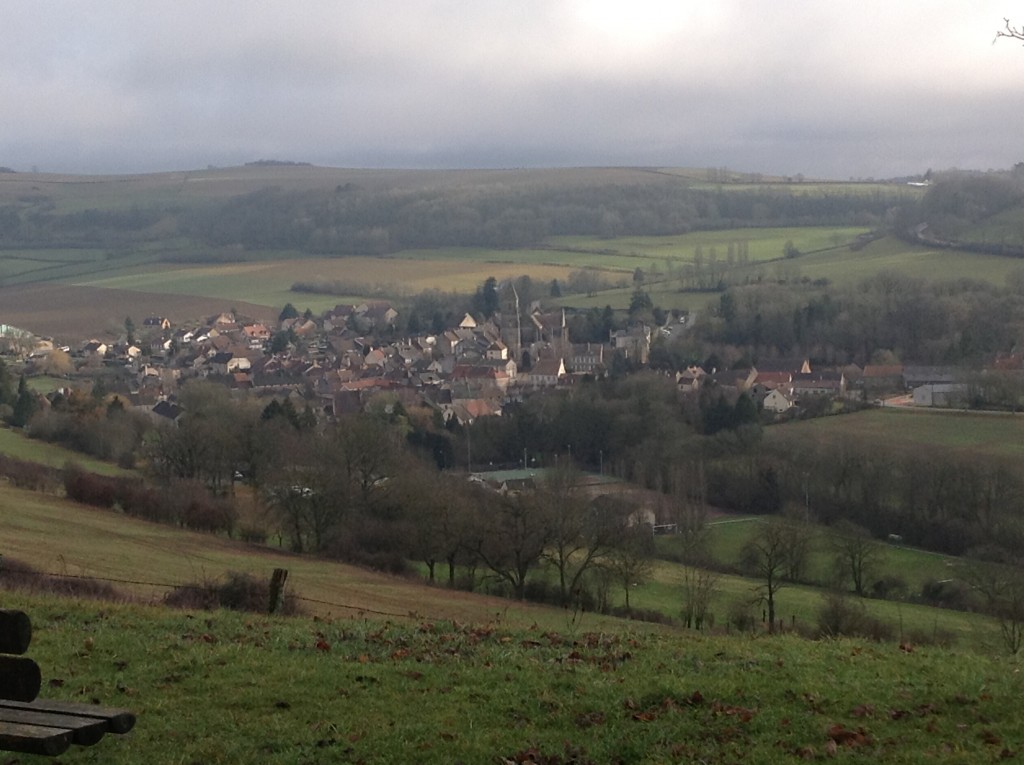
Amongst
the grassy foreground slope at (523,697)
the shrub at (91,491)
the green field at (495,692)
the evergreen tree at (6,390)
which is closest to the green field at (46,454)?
the shrub at (91,491)

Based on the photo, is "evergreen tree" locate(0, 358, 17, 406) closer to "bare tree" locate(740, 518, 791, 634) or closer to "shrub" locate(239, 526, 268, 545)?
"shrub" locate(239, 526, 268, 545)

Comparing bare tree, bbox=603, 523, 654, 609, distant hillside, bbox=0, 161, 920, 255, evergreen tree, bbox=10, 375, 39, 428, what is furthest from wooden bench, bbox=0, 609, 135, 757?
distant hillside, bbox=0, 161, 920, 255

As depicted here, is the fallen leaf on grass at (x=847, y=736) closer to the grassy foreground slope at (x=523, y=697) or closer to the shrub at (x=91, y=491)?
the grassy foreground slope at (x=523, y=697)

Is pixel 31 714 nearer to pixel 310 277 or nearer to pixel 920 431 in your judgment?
pixel 920 431

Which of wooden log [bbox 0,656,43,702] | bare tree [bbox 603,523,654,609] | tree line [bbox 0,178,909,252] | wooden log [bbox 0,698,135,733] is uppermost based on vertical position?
tree line [bbox 0,178,909,252]

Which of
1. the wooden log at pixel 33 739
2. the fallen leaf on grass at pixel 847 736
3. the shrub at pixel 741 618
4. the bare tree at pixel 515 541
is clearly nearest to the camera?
the wooden log at pixel 33 739

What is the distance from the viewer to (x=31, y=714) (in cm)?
573

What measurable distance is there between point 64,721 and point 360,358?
8126 cm

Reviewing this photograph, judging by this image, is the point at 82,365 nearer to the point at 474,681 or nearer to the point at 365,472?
the point at 365,472

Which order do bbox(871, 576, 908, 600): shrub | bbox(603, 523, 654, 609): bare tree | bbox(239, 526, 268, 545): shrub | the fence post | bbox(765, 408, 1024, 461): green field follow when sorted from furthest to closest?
bbox(765, 408, 1024, 461): green field, bbox(871, 576, 908, 600): shrub, bbox(239, 526, 268, 545): shrub, bbox(603, 523, 654, 609): bare tree, the fence post

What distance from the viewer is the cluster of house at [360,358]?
7269 cm

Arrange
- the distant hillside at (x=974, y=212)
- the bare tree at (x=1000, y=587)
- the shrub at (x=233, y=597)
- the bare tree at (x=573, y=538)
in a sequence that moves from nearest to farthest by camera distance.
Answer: the shrub at (x=233, y=597) → the bare tree at (x=1000, y=587) → the bare tree at (x=573, y=538) → the distant hillside at (x=974, y=212)

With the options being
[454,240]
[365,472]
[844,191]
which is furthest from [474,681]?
[844,191]

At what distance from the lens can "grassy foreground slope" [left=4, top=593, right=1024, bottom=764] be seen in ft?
22.6
